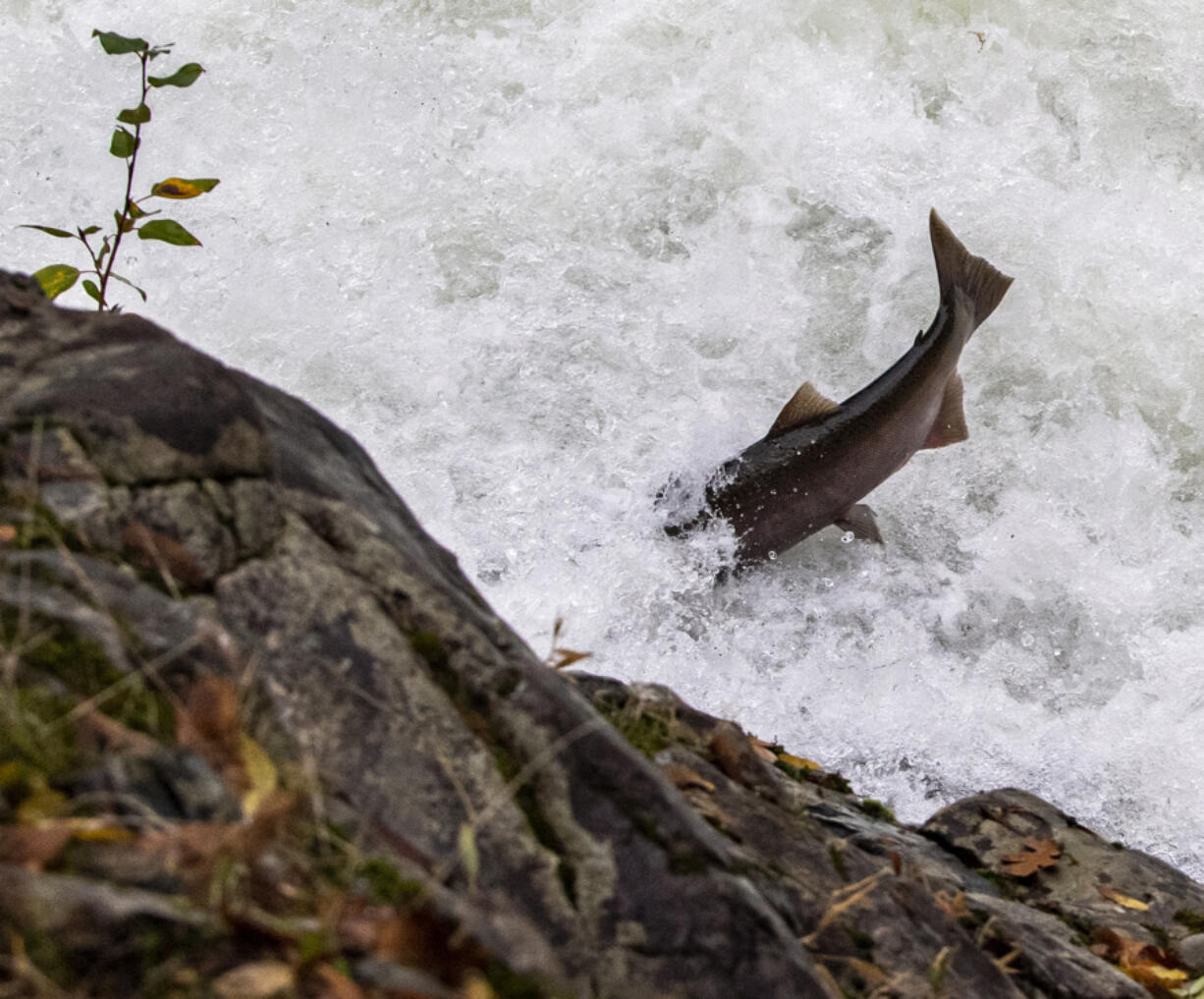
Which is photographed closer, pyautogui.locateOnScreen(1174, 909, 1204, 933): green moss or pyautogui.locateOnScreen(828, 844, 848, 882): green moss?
pyautogui.locateOnScreen(828, 844, 848, 882): green moss

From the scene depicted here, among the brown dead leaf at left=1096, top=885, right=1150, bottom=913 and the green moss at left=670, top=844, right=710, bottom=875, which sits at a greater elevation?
the brown dead leaf at left=1096, top=885, right=1150, bottom=913

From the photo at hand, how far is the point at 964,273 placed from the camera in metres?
4.94

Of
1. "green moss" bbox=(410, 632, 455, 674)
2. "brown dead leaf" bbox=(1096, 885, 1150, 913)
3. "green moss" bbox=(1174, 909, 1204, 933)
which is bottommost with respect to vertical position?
"green moss" bbox=(1174, 909, 1204, 933)

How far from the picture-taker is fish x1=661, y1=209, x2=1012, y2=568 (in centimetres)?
460

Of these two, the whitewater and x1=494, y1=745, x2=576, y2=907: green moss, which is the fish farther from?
x1=494, y1=745, x2=576, y2=907: green moss

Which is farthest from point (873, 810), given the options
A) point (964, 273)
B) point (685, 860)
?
point (964, 273)

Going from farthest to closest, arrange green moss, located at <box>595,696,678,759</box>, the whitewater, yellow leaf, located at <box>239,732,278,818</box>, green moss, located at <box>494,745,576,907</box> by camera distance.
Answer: the whitewater
green moss, located at <box>595,696,678,759</box>
green moss, located at <box>494,745,576,907</box>
yellow leaf, located at <box>239,732,278,818</box>

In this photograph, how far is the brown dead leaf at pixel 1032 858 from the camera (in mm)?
2896

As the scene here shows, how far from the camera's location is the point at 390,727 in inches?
62.9

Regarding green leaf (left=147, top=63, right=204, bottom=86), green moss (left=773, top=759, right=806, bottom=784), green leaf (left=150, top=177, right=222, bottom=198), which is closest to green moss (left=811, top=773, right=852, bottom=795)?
green moss (left=773, top=759, right=806, bottom=784)

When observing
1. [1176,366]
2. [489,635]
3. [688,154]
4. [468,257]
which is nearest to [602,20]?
[688,154]

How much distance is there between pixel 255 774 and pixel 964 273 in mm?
4355

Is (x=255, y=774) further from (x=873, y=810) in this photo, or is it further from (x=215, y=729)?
(x=873, y=810)

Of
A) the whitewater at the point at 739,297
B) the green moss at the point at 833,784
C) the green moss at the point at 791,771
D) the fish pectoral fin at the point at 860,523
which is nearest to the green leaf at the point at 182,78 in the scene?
the whitewater at the point at 739,297
